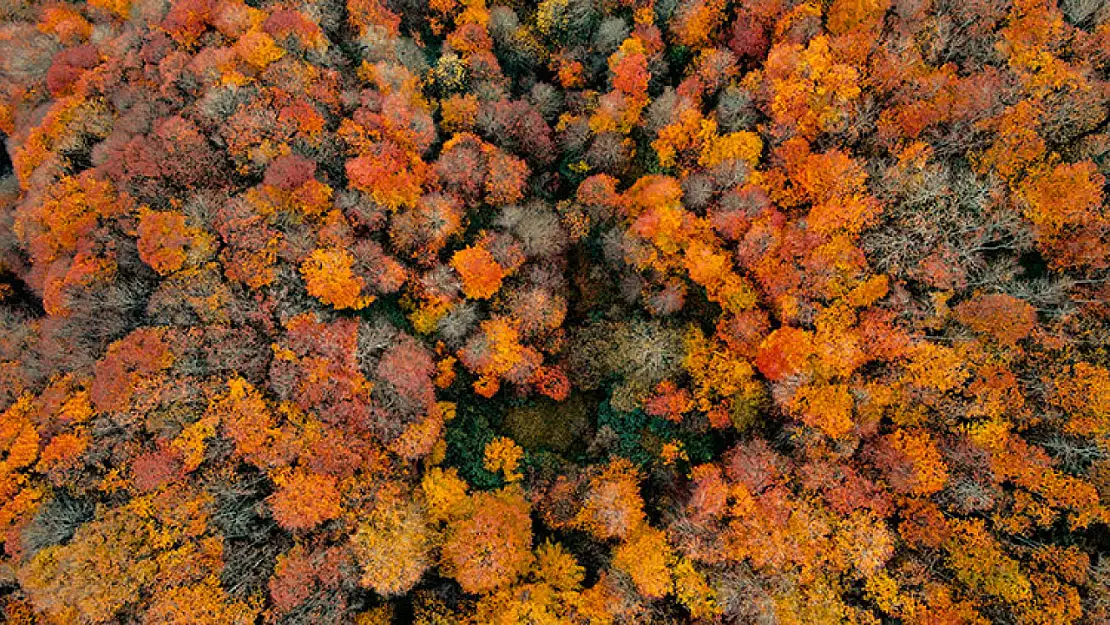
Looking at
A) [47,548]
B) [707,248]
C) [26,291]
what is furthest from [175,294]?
[707,248]

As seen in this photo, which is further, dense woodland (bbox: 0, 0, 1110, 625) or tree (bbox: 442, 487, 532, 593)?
tree (bbox: 442, 487, 532, 593)

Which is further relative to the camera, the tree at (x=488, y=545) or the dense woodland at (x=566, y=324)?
the tree at (x=488, y=545)

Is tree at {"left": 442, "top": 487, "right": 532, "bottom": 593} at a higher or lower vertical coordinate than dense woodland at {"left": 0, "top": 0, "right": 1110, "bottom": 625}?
lower

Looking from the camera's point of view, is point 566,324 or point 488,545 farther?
point 566,324

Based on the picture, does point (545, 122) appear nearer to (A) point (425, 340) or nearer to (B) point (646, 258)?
(B) point (646, 258)

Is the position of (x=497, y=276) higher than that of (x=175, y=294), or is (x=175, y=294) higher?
(x=497, y=276)

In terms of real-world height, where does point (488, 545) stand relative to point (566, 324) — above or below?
below

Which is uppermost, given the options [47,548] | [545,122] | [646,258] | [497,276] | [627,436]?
[545,122]

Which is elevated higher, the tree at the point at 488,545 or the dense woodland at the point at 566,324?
the dense woodland at the point at 566,324
